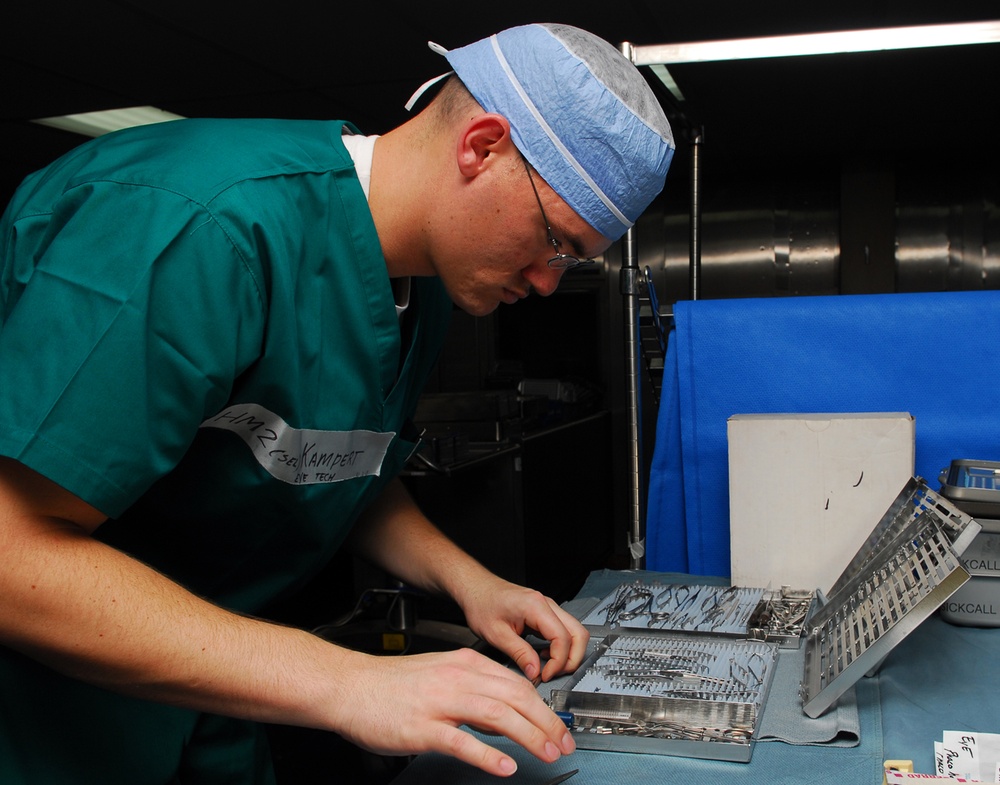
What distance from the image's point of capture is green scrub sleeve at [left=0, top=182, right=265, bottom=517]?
615mm

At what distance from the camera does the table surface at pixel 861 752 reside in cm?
72

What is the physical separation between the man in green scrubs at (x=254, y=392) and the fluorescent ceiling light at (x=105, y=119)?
311 cm

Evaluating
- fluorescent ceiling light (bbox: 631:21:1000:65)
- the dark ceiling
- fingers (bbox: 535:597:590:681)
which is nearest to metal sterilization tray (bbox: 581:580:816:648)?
fingers (bbox: 535:597:590:681)

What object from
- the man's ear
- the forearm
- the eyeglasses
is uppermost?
the man's ear

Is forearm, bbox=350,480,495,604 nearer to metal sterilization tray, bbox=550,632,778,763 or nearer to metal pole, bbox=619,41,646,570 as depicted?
metal sterilization tray, bbox=550,632,778,763

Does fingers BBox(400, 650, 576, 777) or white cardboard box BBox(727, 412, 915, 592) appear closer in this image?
fingers BBox(400, 650, 576, 777)

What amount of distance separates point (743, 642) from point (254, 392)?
62 centimetres

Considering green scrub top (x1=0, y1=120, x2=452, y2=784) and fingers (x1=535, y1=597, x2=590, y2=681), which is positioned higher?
green scrub top (x1=0, y1=120, x2=452, y2=784)

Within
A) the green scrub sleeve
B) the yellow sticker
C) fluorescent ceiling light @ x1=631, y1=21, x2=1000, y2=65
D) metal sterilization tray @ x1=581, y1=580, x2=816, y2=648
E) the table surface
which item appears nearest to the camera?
the green scrub sleeve

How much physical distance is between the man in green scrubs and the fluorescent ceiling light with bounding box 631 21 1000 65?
55cm

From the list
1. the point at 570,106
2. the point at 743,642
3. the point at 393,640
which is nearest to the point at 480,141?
the point at 570,106

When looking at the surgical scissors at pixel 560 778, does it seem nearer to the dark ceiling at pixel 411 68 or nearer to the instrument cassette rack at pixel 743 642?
the instrument cassette rack at pixel 743 642

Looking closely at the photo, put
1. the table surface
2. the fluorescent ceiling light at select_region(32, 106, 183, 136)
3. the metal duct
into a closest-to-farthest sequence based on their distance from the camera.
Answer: the table surface
the fluorescent ceiling light at select_region(32, 106, 183, 136)
the metal duct

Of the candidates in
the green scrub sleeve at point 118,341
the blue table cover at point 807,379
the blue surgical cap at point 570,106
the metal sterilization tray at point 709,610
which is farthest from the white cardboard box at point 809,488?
the green scrub sleeve at point 118,341
